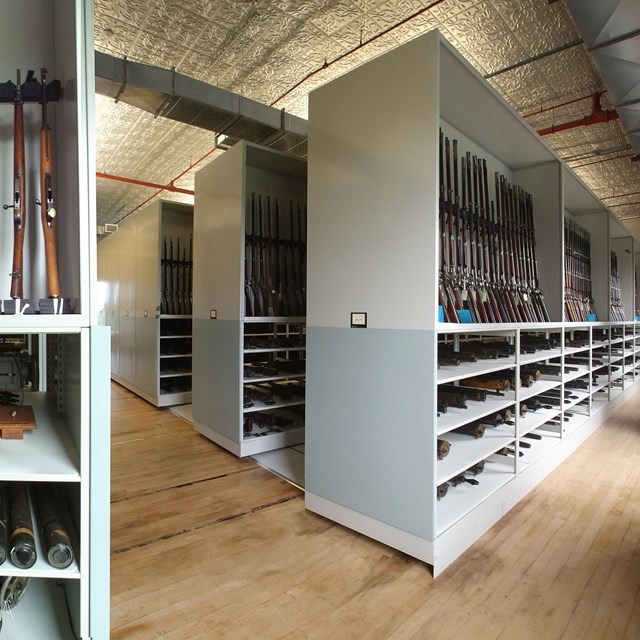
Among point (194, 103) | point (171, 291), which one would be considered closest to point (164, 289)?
point (171, 291)

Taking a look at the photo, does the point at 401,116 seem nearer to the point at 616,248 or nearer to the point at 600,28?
the point at 600,28

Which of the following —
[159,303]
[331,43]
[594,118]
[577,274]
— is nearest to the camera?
[331,43]

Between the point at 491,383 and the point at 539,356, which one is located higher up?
the point at 539,356

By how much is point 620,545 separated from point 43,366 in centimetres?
312

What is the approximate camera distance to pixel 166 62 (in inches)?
150

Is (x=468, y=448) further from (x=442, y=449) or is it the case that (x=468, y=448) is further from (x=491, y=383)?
(x=491, y=383)

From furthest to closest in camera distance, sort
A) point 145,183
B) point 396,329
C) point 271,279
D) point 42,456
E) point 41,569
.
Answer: point 145,183
point 271,279
point 396,329
point 42,456
point 41,569

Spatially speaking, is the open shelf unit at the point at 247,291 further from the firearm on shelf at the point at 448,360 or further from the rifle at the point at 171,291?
the firearm on shelf at the point at 448,360

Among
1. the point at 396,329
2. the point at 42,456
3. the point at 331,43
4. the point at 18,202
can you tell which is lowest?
the point at 42,456

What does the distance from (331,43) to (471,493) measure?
11.9ft

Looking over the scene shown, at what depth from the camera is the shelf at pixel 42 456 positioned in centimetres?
102

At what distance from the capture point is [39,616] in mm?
1244

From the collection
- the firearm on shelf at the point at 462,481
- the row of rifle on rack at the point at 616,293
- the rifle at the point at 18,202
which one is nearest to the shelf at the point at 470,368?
the firearm on shelf at the point at 462,481

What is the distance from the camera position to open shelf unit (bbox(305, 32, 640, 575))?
195cm
